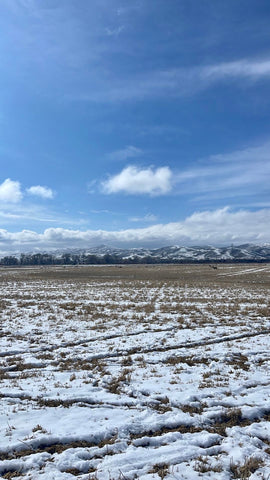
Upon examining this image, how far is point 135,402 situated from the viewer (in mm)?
7102

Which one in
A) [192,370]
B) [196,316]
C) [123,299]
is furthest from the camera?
[123,299]

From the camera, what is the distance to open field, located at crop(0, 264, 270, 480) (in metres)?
4.84

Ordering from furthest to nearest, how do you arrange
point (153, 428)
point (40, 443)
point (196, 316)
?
1. point (196, 316)
2. point (153, 428)
3. point (40, 443)

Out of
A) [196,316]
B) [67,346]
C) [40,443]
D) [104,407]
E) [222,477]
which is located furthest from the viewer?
[196,316]

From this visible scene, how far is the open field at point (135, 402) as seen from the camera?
191 inches

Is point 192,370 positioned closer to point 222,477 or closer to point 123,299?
point 222,477

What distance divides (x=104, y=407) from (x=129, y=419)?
3.08ft

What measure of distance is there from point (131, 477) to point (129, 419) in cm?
178

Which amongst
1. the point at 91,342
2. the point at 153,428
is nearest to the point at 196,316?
the point at 91,342

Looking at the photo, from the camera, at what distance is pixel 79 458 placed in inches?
198

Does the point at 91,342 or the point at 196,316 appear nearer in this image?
the point at 91,342

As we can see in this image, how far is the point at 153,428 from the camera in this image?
5945 mm

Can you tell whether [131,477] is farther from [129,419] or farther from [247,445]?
[247,445]

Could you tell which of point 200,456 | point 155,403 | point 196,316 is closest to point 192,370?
point 155,403
